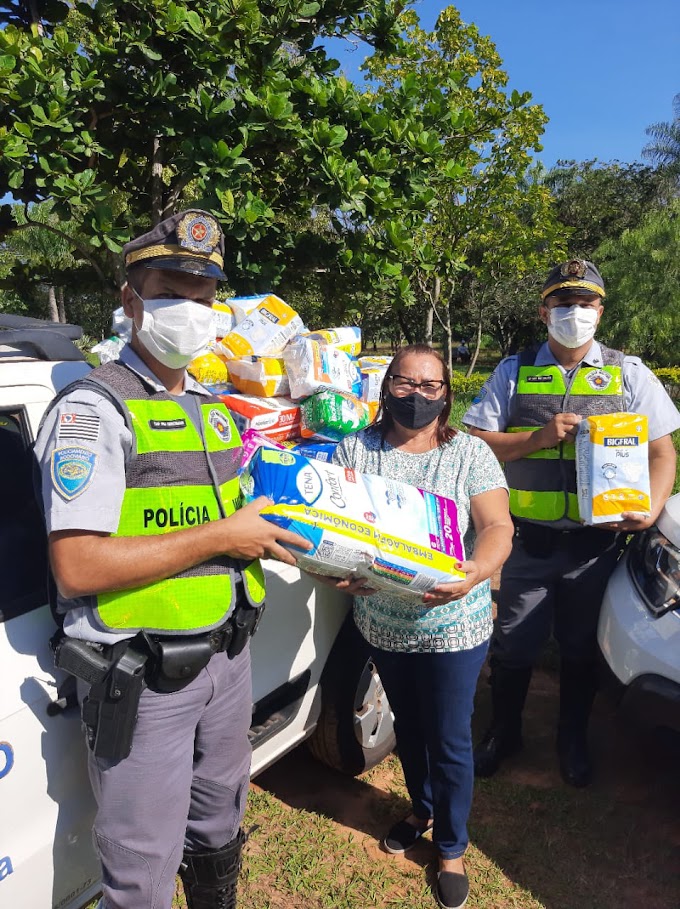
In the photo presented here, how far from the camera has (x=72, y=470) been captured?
1446mm

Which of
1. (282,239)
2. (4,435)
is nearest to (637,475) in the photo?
(4,435)

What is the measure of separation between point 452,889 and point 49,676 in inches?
65.2

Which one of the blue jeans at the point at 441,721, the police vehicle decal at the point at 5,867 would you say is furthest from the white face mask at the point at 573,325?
the police vehicle decal at the point at 5,867

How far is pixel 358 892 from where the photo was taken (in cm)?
240

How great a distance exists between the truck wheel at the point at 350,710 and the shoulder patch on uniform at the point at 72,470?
1.43 meters

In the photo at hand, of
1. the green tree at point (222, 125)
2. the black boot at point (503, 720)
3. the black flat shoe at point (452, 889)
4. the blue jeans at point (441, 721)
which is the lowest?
the black flat shoe at point (452, 889)

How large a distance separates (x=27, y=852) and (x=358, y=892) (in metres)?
1.36

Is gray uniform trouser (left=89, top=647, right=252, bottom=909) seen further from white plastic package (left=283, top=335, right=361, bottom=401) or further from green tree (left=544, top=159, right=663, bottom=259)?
green tree (left=544, top=159, right=663, bottom=259)

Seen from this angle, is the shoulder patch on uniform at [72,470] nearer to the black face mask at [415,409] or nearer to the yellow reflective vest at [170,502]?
the yellow reflective vest at [170,502]

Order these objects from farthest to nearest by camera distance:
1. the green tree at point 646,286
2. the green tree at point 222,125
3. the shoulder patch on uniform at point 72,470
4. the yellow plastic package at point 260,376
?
the green tree at point 646,286 < the green tree at point 222,125 < the yellow plastic package at point 260,376 < the shoulder patch on uniform at point 72,470

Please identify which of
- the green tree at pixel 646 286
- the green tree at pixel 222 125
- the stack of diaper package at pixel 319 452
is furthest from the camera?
the green tree at pixel 646 286

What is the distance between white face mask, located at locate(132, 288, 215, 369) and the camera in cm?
173

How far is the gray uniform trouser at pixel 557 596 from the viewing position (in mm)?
2830

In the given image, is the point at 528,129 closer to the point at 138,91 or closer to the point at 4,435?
the point at 138,91
